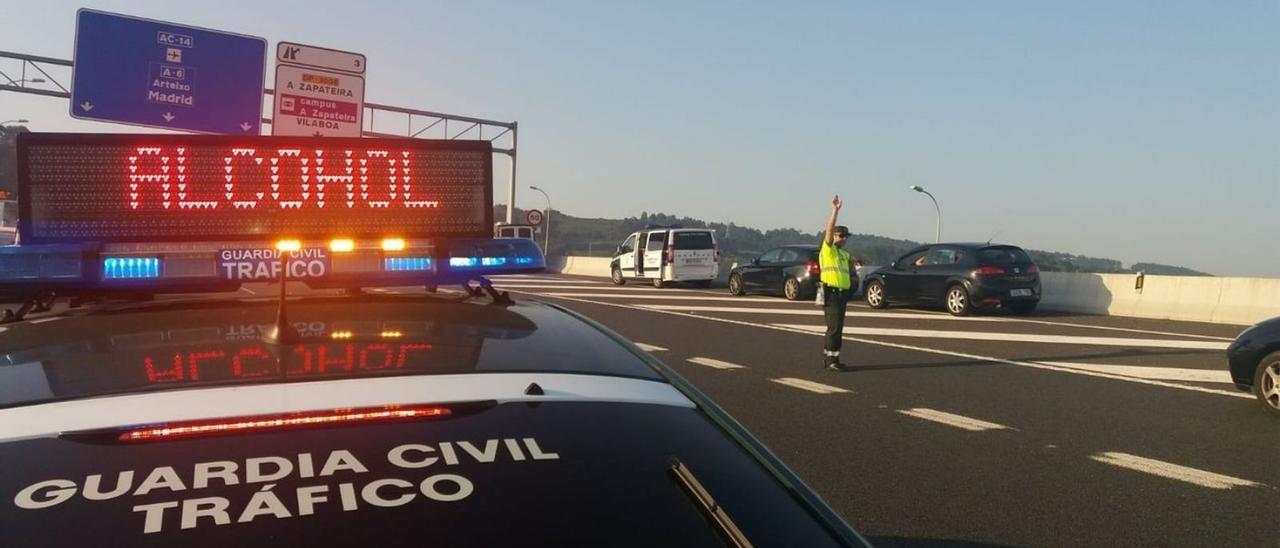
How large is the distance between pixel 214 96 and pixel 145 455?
1523cm

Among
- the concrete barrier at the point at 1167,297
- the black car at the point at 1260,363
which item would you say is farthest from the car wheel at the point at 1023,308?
the black car at the point at 1260,363

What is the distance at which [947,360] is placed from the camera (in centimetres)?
1189

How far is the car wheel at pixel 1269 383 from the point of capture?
27.0ft

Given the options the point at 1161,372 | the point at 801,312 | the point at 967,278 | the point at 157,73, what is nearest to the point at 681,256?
the point at 801,312

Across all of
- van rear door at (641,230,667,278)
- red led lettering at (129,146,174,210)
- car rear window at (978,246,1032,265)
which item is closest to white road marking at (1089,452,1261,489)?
red led lettering at (129,146,174,210)

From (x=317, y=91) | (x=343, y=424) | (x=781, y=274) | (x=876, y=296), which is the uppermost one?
(x=317, y=91)

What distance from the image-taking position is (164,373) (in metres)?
1.83

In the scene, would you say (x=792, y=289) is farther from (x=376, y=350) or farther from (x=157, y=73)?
(x=376, y=350)

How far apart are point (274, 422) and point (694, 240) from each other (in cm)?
2904

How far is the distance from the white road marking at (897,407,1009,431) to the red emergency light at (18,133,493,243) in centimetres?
531

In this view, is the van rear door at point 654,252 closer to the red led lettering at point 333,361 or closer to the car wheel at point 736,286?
the car wheel at point 736,286

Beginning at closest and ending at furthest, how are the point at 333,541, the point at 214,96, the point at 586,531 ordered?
1. the point at 333,541
2. the point at 586,531
3. the point at 214,96

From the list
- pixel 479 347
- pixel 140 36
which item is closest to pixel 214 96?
→ pixel 140 36

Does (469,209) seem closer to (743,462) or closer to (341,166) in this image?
(341,166)
